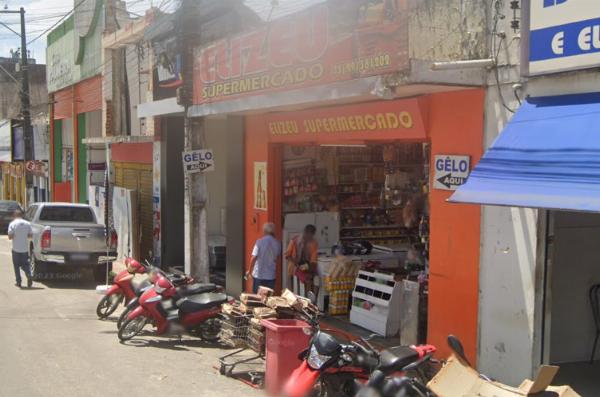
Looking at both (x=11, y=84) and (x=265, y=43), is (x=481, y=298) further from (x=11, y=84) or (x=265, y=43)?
(x=11, y=84)

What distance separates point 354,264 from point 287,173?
2434mm

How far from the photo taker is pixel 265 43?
11336mm

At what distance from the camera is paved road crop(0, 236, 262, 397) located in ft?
26.1

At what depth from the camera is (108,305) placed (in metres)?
12.3

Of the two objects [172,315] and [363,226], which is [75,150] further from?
[172,315]

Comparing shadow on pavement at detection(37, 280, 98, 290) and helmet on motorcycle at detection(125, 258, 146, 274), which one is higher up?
helmet on motorcycle at detection(125, 258, 146, 274)

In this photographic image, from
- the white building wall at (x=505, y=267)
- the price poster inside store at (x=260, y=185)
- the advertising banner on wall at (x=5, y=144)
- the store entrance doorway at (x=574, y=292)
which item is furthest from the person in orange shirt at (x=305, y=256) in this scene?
the advertising banner on wall at (x=5, y=144)

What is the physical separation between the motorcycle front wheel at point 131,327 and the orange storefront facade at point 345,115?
326 cm

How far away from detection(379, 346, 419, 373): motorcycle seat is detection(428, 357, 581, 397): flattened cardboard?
0.30 metres

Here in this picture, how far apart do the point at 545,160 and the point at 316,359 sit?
288 cm

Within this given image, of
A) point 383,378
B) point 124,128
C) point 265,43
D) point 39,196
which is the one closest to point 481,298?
point 383,378

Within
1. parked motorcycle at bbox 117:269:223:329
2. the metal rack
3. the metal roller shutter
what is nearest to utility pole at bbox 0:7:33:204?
the metal roller shutter

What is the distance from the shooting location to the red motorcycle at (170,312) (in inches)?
406

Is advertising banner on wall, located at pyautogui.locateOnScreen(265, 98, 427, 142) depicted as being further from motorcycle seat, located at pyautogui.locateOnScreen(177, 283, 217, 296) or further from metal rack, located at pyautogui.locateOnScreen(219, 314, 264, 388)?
metal rack, located at pyautogui.locateOnScreen(219, 314, 264, 388)
